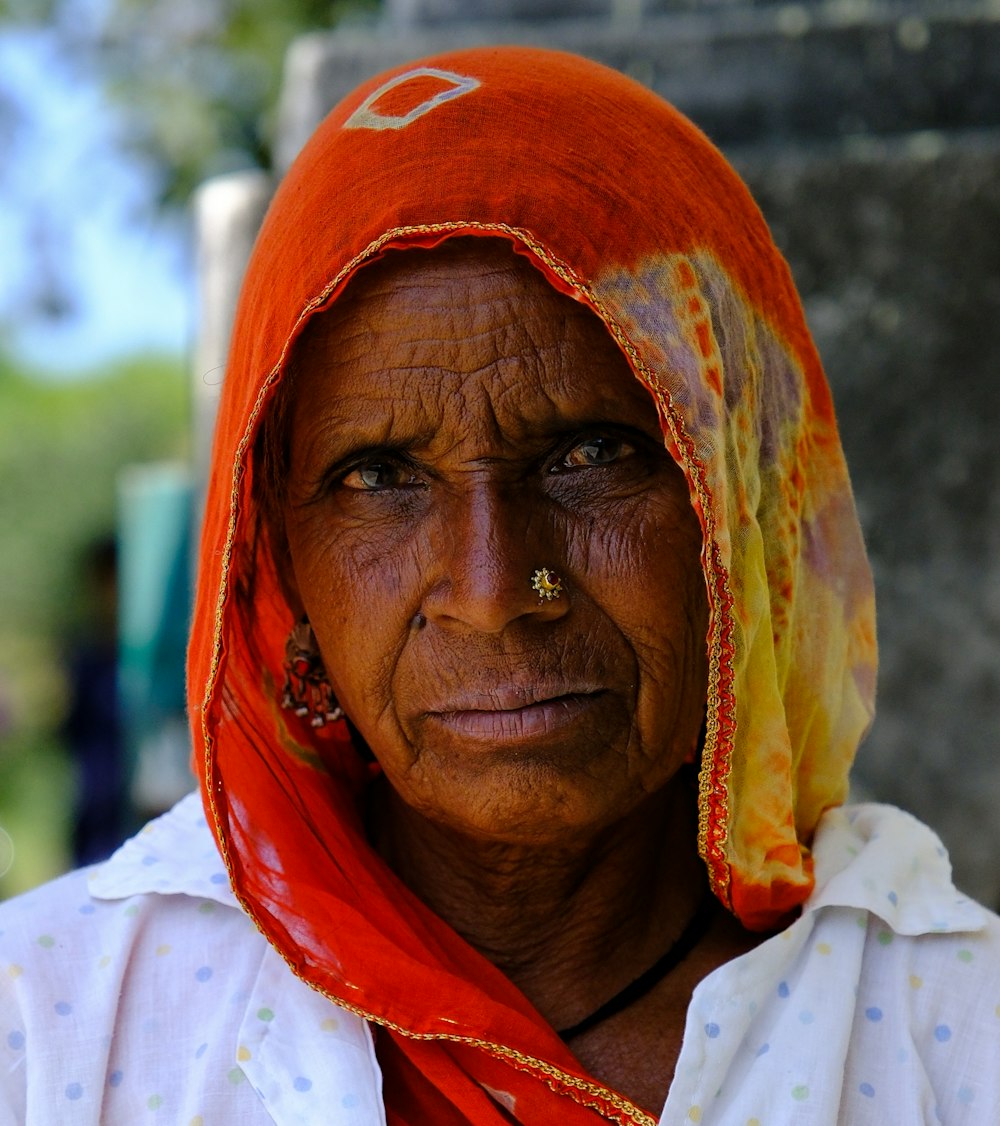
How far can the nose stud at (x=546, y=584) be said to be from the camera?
1712mm

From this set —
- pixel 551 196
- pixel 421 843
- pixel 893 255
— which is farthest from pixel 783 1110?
pixel 893 255

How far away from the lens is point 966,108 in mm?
3617

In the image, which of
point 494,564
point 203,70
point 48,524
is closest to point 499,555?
point 494,564

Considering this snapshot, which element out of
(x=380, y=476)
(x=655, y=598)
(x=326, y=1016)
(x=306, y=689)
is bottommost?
(x=326, y=1016)

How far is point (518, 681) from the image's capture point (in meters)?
1.71

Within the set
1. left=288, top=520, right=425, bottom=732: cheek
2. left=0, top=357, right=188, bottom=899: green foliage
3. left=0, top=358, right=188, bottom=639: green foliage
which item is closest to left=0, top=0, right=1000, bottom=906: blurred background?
left=288, top=520, right=425, bottom=732: cheek

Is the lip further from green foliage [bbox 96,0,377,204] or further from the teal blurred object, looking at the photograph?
green foliage [bbox 96,0,377,204]

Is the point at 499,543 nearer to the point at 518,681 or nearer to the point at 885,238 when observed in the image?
the point at 518,681

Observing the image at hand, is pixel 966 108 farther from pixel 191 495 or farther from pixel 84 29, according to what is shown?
pixel 84 29

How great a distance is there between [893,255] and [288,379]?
2.09 metres

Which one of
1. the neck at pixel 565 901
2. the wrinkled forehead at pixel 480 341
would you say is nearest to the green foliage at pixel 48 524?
the neck at pixel 565 901

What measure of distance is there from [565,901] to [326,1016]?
38 cm

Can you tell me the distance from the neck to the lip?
272mm

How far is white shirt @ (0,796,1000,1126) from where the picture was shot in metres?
1.73
